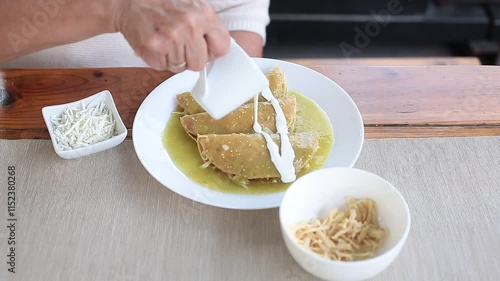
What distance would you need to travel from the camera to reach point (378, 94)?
1090mm

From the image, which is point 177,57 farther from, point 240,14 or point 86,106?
point 240,14

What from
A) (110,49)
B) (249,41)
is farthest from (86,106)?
(249,41)

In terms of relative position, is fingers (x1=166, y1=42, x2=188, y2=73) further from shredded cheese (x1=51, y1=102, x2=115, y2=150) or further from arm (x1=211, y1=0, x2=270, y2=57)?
arm (x1=211, y1=0, x2=270, y2=57)

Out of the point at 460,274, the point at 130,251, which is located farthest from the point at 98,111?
the point at 460,274

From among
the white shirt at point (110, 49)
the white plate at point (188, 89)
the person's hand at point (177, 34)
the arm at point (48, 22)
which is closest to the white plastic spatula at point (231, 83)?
the person's hand at point (177, 34)

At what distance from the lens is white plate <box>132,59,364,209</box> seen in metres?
0.87

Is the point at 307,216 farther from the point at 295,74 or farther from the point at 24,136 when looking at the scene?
the point at 24,136

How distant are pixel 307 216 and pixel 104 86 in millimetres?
A: 500

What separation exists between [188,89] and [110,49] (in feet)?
1.00

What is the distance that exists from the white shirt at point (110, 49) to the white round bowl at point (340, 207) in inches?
22.7

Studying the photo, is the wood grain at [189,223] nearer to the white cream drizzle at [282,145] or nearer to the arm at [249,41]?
the white cream drizzle at [282,145]

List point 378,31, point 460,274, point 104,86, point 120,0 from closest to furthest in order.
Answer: point 460,274, point 120,0, point 104,86, point 378,31

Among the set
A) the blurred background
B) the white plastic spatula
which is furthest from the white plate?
the blurred background

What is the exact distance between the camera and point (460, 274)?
790 millimetres
